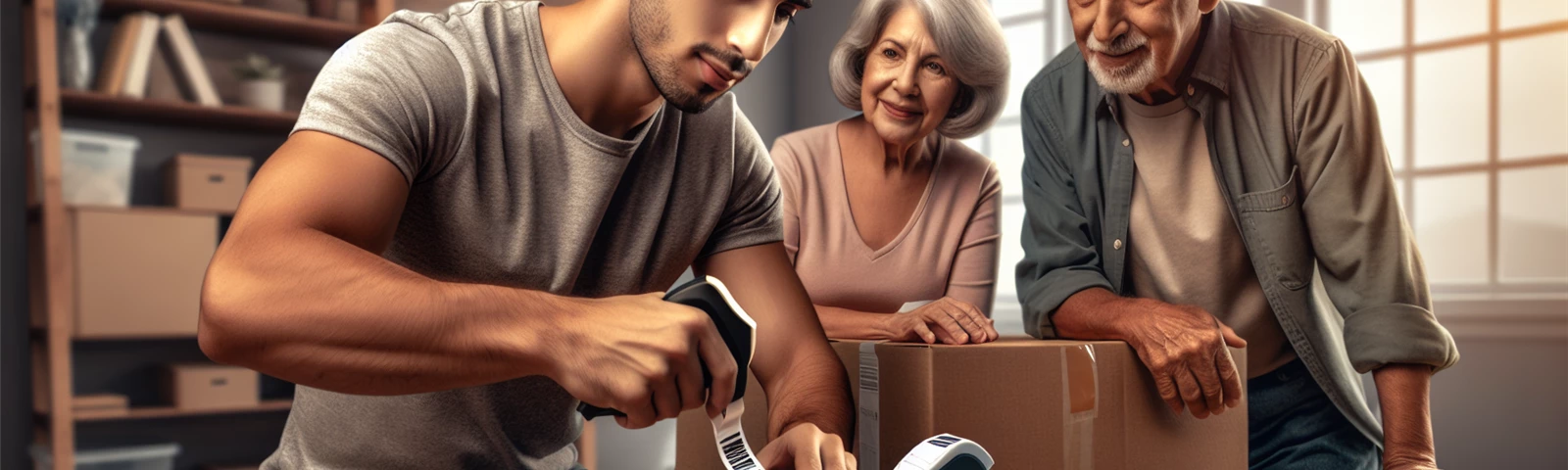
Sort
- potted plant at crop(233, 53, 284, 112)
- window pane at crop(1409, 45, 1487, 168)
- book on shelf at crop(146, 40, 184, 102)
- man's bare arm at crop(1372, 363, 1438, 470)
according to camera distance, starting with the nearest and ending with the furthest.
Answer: man's bare arm at crop(1372, 363, 1438, 470)
window pane at crop(1409, 45, 1487, 168)
book on shelf at crop(146, 40, 184, 102)
potted plant at crop(233, 53, 284, 112)

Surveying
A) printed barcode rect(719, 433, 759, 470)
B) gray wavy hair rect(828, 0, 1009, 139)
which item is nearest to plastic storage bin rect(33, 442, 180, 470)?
gray wavy hair rect(828, 0, 1009, 139)

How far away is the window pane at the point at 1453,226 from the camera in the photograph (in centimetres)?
263

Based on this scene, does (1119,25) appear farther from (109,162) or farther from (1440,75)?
(109,162)

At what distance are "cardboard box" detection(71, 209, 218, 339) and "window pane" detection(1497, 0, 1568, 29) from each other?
3351mm

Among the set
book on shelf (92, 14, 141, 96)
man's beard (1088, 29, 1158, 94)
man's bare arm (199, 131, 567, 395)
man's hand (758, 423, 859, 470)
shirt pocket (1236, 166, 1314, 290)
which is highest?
book on shelf (92, 14, 141, 96)

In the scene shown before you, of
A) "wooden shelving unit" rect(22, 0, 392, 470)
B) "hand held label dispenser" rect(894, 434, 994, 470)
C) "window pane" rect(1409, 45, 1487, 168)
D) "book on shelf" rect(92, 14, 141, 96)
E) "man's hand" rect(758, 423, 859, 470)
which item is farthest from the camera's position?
"book on shelf" rect(92, 14, 141, 96)

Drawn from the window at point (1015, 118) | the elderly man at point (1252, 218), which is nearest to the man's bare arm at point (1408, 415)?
the elderly man at point (1252, 218)

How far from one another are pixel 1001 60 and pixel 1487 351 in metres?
1.64

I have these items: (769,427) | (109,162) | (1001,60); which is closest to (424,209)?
(769,427)

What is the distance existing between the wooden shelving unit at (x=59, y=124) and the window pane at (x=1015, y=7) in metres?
2.12

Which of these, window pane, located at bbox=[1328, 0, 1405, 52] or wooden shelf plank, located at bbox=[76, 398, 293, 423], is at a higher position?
window pane, located at bbox=[1328, 0, 1405, 52]

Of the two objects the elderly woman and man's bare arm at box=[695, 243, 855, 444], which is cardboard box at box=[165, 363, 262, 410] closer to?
the elderly woman

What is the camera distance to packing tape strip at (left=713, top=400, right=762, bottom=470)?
85 cm

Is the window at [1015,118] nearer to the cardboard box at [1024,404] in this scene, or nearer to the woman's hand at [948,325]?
the woman's hand at [948,325]
